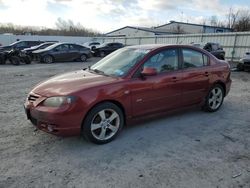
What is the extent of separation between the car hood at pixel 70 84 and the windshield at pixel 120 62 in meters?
0.26

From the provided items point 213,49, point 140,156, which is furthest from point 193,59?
point 213,49

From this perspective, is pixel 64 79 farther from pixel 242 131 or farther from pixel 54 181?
pixel 242 131

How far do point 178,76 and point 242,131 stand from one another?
5.15 feet

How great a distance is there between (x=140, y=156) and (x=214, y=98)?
2.89 m

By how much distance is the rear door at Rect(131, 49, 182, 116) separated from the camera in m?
4.25

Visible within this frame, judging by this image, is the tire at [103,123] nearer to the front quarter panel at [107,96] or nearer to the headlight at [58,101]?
the front quarter panel at [107,96]

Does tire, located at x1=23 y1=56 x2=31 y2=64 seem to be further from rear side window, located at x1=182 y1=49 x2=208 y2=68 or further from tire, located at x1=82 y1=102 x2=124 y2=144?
tire, located at x1=82 y1=102 x2=124 y2=144

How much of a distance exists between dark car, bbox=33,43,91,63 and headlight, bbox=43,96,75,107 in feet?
47.2

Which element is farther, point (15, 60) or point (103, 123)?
point (15, 60)

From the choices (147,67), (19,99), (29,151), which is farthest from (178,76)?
(19,99)

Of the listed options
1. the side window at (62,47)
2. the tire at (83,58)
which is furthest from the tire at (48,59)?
the tire at (83,58)

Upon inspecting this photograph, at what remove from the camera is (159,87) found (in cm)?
448

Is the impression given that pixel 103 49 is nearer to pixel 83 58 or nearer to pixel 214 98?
pixel 83 58

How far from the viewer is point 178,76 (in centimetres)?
479
